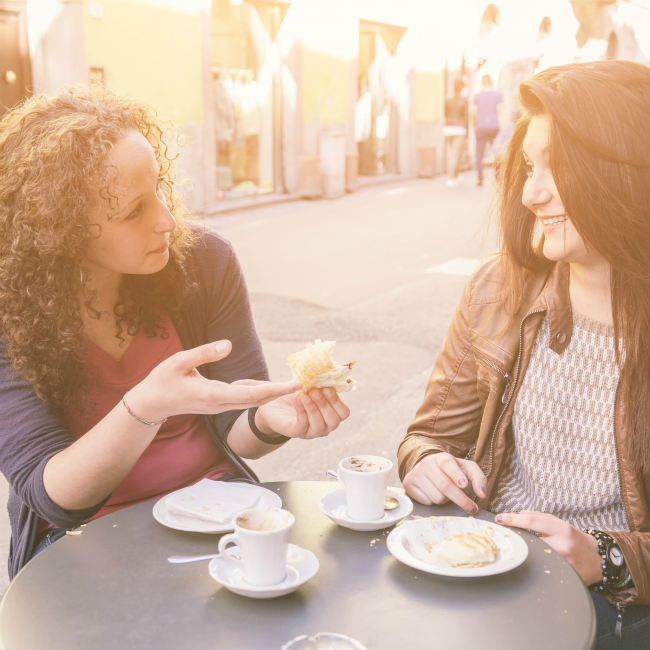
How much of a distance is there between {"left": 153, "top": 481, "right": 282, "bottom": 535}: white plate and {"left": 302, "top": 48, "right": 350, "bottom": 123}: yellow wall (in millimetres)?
13955

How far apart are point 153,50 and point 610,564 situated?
35.8 ft

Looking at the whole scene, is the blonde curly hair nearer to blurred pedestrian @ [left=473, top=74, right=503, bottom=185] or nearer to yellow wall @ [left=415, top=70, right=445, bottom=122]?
blurred pedestrian @ [left=473, top=74, right=503, bottom=185]

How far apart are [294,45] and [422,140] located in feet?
22.6

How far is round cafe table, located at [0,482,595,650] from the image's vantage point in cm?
129

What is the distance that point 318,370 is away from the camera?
179 centimetres

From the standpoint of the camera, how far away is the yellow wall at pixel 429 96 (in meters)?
19.9

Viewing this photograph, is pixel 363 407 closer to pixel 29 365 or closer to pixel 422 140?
pixel 29 365

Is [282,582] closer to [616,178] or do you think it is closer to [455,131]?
[616,178]

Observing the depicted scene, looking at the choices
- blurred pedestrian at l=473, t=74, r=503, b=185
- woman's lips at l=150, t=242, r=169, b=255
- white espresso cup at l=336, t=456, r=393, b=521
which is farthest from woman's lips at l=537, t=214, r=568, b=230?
blurred pedestrian at l=473, t=74, r=503, b=185

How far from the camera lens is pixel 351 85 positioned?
1661cm

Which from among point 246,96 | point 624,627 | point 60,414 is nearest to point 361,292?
point 60,414

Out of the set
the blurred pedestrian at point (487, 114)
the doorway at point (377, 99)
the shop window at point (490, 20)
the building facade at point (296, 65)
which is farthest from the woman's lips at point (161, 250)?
the shop window at point (490, 20)

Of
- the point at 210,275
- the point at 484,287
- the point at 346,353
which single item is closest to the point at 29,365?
the point at 210,275

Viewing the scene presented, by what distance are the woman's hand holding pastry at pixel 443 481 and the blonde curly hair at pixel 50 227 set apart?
902 mm
